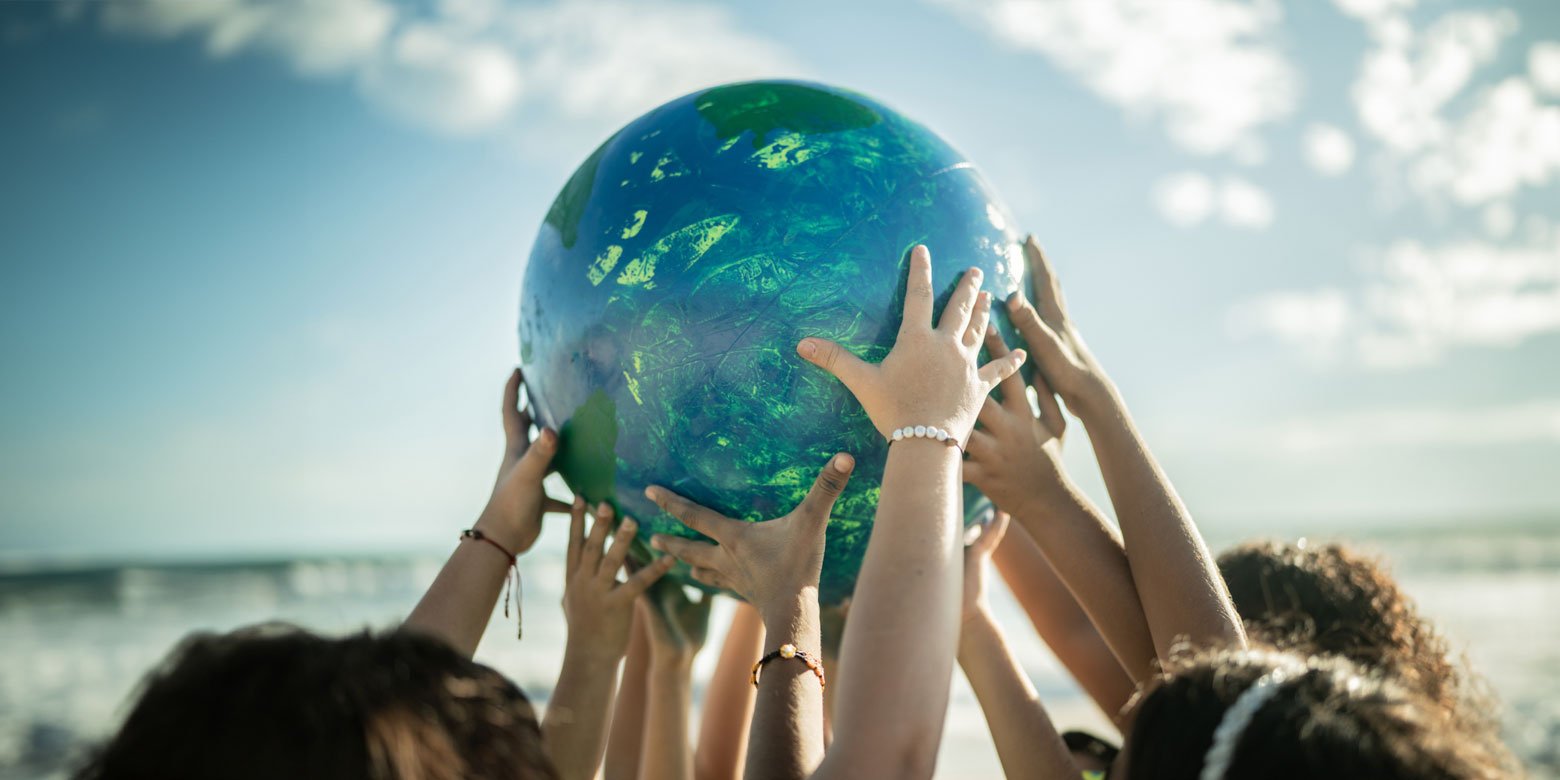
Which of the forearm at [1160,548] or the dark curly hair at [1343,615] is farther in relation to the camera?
the dark curly hair at [1343,615]

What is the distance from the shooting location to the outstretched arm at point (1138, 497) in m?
2.31

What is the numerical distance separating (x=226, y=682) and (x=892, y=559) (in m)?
1.13

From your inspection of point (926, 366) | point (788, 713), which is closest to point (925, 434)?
point (926, 366)

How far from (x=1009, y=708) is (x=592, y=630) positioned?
1178mm

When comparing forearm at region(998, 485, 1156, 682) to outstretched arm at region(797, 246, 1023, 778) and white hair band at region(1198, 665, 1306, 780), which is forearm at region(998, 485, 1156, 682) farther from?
white hair band at region(1198, 665, 1306, 780)

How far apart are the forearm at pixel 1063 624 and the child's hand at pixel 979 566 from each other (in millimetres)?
300

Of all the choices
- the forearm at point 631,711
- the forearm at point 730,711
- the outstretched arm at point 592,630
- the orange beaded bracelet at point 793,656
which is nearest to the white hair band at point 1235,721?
the orange beaded bracelet at point 793,656

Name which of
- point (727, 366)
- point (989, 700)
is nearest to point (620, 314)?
point (727, 366)

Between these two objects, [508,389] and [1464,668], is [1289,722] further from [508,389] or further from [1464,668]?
[508,389]

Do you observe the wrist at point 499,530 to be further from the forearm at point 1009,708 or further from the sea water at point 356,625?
the forearm at point 1009,708

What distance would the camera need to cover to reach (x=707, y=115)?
107 inches

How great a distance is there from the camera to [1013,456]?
2562 mm

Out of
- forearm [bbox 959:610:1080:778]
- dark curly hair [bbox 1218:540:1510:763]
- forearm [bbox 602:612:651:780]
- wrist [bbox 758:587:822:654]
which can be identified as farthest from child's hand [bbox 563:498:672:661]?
dark curly hair [bbox 1218:540:1510:763]

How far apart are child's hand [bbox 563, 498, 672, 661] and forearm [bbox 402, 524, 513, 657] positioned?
211 mm
